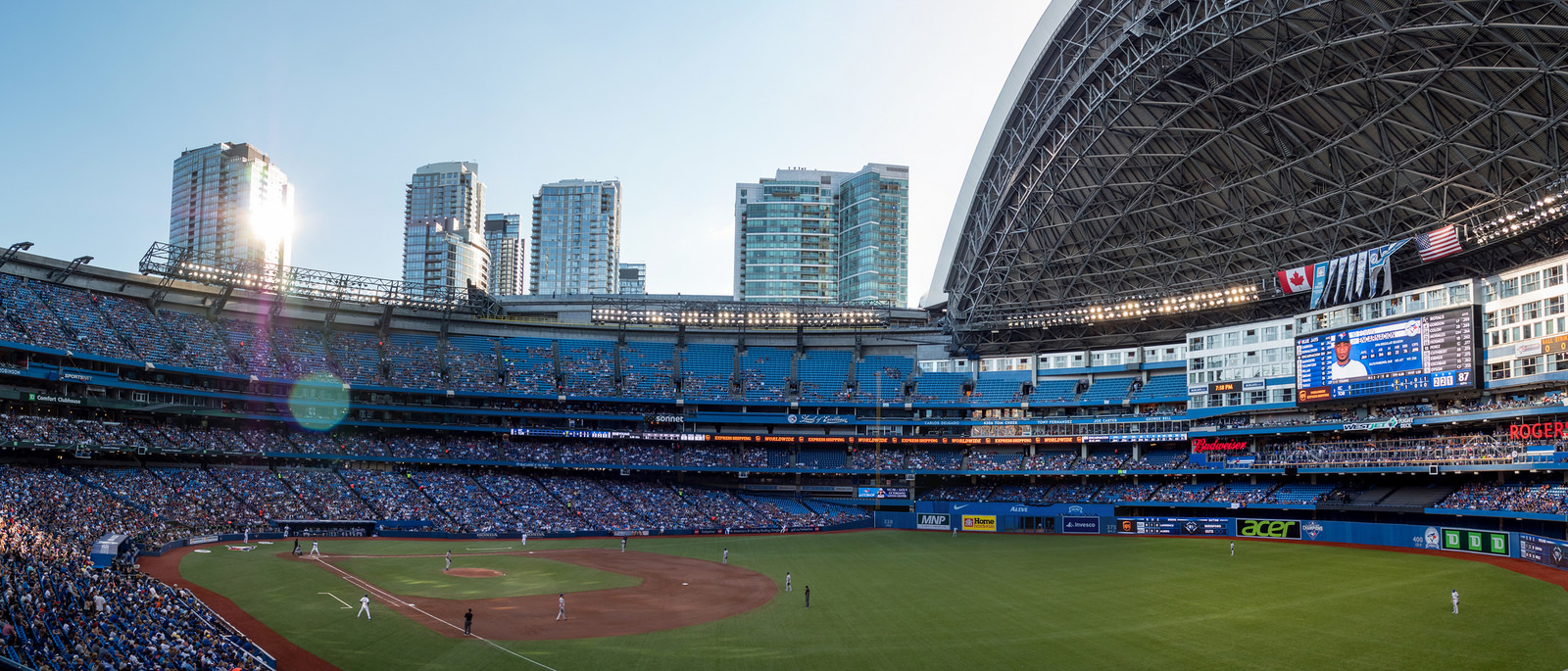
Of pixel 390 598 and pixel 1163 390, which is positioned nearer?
pixel 390 598

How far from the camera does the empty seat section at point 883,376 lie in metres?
96.9

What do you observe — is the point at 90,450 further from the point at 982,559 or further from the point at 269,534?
the point at 982,559

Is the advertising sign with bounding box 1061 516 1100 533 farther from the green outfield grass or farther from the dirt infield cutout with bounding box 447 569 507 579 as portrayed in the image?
the dirt infield cutout with bounding box 447 569 507 579

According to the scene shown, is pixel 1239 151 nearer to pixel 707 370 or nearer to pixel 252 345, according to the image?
pixel 707 370

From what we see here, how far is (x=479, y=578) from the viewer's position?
155 ft

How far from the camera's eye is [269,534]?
64375 mm

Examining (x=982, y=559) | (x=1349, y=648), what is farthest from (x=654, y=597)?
(x=1349, y=648)

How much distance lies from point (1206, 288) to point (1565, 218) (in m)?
27.9

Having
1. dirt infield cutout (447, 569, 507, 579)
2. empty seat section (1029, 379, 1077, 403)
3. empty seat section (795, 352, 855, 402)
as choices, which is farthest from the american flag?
dirt infield cutout (447, 569, 507, 579)

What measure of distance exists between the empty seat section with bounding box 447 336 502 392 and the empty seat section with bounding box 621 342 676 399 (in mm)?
12947

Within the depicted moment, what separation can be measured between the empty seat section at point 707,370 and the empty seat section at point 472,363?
61.7 feet

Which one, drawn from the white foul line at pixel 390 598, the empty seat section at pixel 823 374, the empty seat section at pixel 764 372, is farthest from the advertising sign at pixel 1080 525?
the white foul line at pixel 390 598

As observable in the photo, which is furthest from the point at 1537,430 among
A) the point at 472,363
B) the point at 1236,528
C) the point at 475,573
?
the point at 472,363

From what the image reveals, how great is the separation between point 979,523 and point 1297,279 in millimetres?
31603
